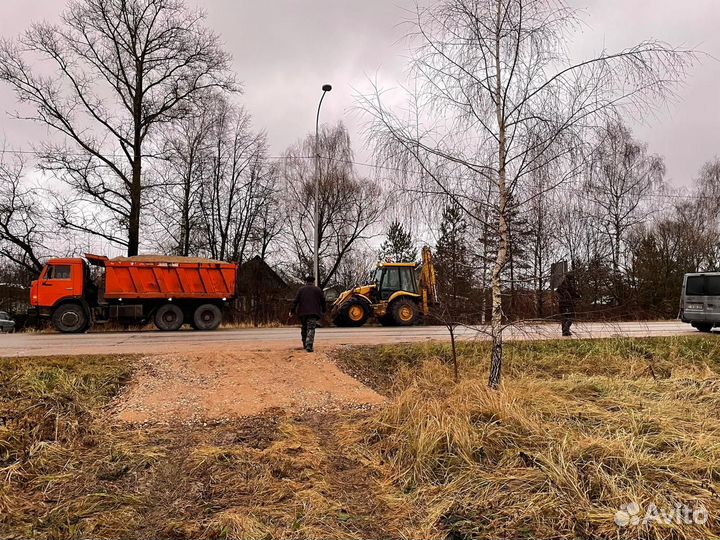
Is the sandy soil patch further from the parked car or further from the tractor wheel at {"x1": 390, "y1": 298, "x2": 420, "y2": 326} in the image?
the parked car

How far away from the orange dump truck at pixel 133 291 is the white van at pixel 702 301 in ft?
51.4

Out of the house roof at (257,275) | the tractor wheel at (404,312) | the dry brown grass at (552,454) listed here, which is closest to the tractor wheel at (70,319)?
the tractor wheel at (404,312)

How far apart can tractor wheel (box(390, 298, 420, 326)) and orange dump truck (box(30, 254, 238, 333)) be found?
6.36 meters

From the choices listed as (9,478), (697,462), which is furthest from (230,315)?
(697,462)

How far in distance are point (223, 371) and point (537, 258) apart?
5.43 meters

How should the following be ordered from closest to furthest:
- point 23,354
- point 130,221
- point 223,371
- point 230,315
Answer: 1. point 223,371
2. point 23,354
3. point 130,221
4. point 230,315

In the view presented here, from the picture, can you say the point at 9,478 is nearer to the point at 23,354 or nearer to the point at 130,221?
the point at 23,354

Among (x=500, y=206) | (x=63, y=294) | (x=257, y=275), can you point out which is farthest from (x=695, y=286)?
(x=257, y=275)

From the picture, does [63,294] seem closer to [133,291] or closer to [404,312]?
[133,291]

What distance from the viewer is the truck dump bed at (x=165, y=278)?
16.3 m

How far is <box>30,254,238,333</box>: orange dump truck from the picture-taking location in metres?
15.7

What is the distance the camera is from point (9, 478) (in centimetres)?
398

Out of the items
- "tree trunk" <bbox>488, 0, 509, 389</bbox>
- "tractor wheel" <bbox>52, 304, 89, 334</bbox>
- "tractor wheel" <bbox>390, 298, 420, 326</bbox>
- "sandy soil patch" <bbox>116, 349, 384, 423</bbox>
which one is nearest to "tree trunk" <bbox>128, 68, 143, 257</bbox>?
"tractor wheel" <bbox>52, 304, 89, 334</bbox>

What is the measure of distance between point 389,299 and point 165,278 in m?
8.54
